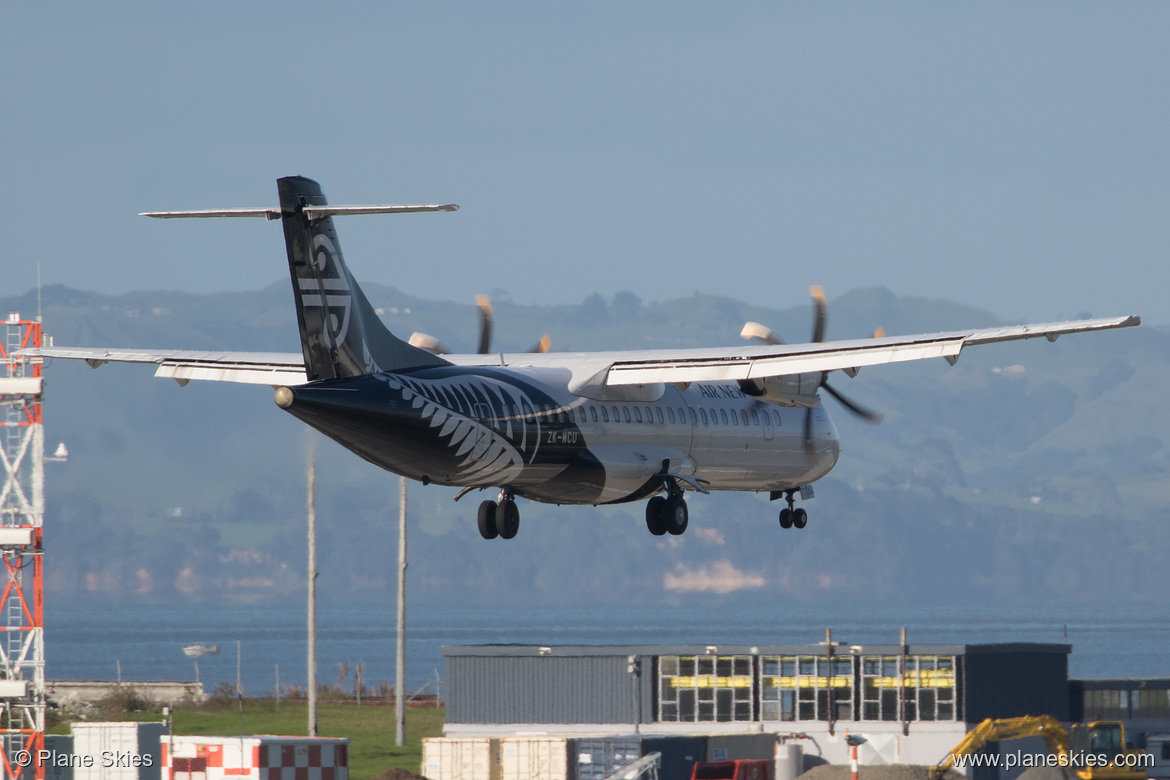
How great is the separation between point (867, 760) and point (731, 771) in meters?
7.16

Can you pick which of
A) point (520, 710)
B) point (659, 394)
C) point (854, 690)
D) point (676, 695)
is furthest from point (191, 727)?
point (659, 394)

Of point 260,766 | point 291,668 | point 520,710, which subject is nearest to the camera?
point 260,766

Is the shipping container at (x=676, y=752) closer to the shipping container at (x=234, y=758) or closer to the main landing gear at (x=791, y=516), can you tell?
the main landing gear at (x=791, y=516)

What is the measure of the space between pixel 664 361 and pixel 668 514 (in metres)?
3.63

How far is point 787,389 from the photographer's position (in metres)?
36.7

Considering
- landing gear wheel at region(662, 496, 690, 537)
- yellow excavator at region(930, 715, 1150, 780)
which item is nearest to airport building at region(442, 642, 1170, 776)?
yellow excavator at region(930, 715, 1150, 780)

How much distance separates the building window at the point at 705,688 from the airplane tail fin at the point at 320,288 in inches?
942

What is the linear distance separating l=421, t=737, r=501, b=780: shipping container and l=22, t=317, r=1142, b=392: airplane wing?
46.1ft

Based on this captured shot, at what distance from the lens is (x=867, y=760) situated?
1912 inches

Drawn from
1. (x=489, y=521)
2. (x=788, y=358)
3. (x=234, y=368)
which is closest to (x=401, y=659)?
(x=489, y=521)

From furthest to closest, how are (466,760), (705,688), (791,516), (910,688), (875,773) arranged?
(705,688) < (910,688) < (466,760) < (875,773) < (791,516)

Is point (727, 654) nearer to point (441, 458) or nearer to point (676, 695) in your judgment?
point (676, 695)

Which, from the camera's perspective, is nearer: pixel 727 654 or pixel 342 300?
pixel 342 300

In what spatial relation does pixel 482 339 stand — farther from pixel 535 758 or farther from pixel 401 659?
pixel 401 659
